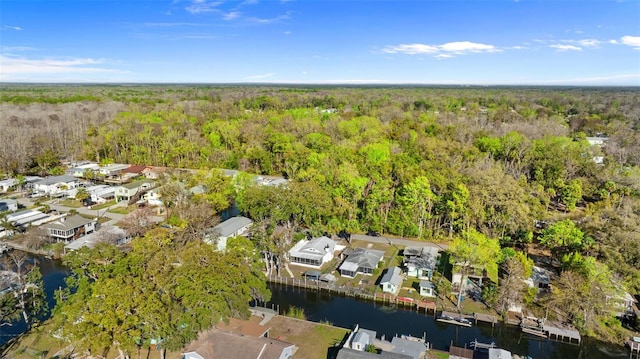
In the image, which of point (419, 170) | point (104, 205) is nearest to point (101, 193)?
point (104, 205)

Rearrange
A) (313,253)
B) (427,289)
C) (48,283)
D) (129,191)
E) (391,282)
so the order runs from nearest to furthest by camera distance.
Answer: (427,289)
(391,282)
(48,283)
(313,253)
(129,191)

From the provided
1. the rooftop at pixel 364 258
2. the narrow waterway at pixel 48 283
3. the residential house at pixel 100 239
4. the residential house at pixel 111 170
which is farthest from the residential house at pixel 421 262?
the residential house at pixel 111 170

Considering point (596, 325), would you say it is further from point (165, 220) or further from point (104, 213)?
point (104, 213)

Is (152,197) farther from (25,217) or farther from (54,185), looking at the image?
(54,185)

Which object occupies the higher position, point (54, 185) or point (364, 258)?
point (54, 185)

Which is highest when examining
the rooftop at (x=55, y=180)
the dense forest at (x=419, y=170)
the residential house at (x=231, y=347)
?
the dense forest at (x=419, y=170)

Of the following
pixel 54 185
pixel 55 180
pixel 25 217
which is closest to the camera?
pixel 25 217

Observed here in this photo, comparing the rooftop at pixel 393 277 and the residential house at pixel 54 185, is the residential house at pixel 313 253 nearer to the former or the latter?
the rooftop at pixel 393 277
